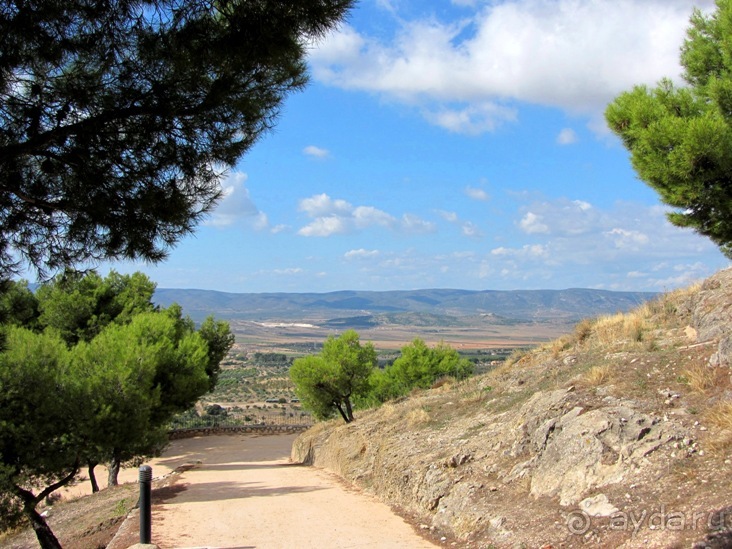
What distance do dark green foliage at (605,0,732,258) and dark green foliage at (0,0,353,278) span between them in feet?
12.3

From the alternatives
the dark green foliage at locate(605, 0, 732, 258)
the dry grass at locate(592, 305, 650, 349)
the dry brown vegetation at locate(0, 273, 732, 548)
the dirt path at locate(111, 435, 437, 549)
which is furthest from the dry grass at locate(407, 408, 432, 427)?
the dark green foliage at locate(605, 0, 732, 258)

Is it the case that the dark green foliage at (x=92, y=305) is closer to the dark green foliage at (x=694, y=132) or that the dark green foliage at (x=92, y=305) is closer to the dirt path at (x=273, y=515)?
the dirt path at (x=273, y=515)

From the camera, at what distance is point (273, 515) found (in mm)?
11188

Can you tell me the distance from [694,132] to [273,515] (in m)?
9.02

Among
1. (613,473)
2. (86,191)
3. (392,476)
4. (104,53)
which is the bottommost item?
(392,476)

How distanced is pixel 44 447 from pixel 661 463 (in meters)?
13.1

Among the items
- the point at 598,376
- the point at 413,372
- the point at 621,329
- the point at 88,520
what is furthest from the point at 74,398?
the point at 413,372

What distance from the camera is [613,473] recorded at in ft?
26.7

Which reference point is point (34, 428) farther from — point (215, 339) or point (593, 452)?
point (215, 339)

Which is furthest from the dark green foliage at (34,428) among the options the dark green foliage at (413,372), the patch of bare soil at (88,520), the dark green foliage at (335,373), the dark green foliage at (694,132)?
the dark green foliage at (413,372)

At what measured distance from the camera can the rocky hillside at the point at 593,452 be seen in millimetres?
7148

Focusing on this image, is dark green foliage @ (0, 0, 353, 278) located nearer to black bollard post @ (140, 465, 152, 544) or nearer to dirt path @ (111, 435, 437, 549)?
black bollard post @ (140, 465, 152, 544)

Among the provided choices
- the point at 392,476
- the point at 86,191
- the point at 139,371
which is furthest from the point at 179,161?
the point at 139,371

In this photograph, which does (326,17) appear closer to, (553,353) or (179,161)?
(179,161)
